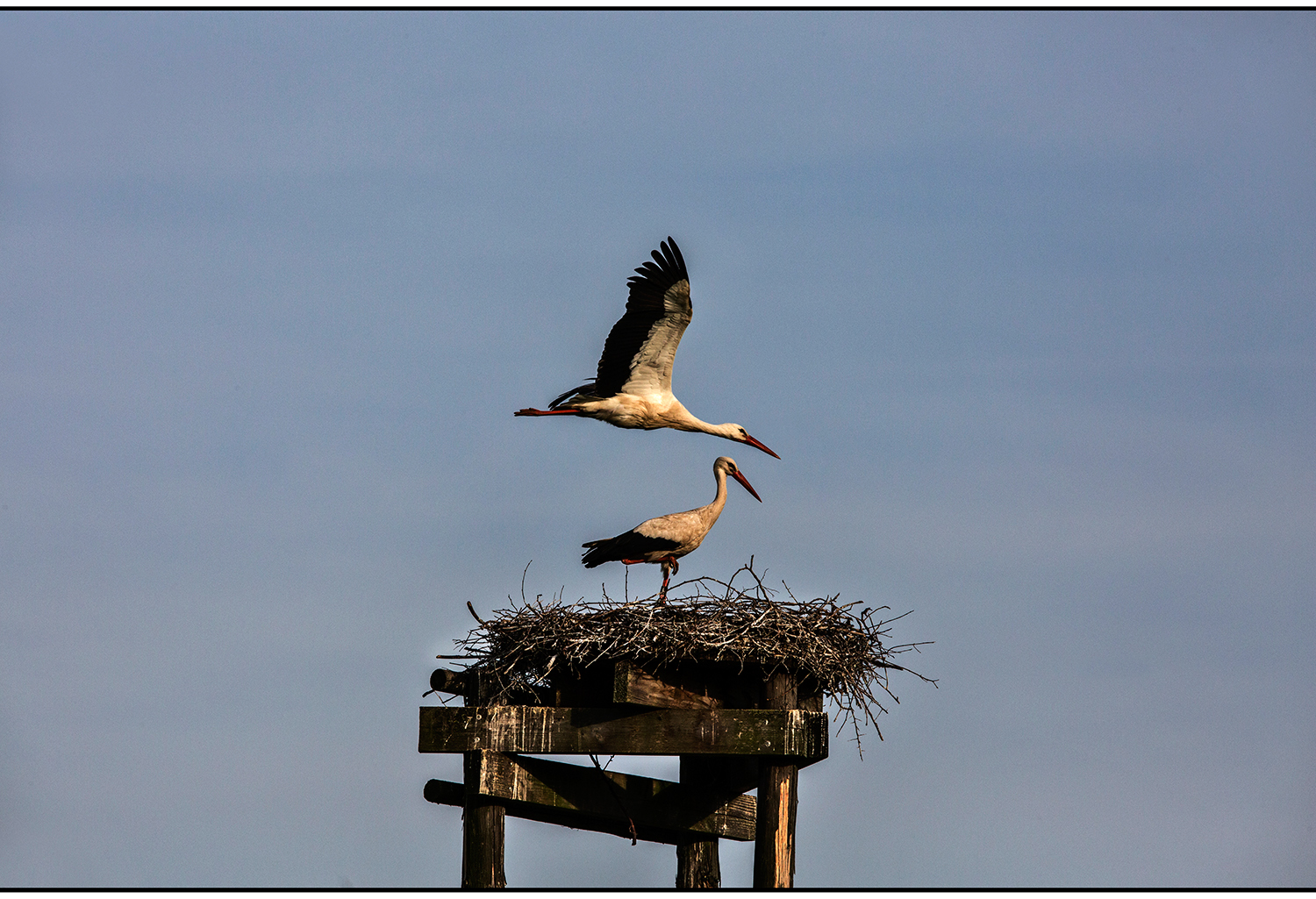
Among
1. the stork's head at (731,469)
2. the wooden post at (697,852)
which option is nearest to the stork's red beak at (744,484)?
the stork's head at (731,469)

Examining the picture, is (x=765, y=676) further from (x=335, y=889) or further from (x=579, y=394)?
(x=579, y=394)

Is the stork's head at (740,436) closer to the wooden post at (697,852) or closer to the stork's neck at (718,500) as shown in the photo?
the stork's neck at (718,500)

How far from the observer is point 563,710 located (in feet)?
22.0

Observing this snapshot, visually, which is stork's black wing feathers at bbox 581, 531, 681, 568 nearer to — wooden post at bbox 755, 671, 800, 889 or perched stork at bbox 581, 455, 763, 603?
perched stork at bbox 581, 455, 763, 603

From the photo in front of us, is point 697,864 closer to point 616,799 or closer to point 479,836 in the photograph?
point 616,799

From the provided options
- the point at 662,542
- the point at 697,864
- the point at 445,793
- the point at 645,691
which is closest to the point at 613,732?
the point at 645,691

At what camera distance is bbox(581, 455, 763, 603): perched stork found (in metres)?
9.30

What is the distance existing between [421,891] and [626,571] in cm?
340

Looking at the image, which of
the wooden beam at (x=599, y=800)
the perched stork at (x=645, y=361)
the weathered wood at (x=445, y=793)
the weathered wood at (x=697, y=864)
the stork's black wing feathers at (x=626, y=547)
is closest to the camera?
the wooden beam at (x=599, y=800)

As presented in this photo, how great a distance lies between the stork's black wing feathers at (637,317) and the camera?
1011 centimetres

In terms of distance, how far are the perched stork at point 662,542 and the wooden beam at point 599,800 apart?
1.47 meters

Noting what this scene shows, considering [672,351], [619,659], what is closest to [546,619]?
[619,659]

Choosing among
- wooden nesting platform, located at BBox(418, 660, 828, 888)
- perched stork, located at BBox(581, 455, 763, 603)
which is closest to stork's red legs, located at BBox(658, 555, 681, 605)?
perched stork, located at BBox(581, 455, 763, 603)

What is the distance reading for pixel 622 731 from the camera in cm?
670
